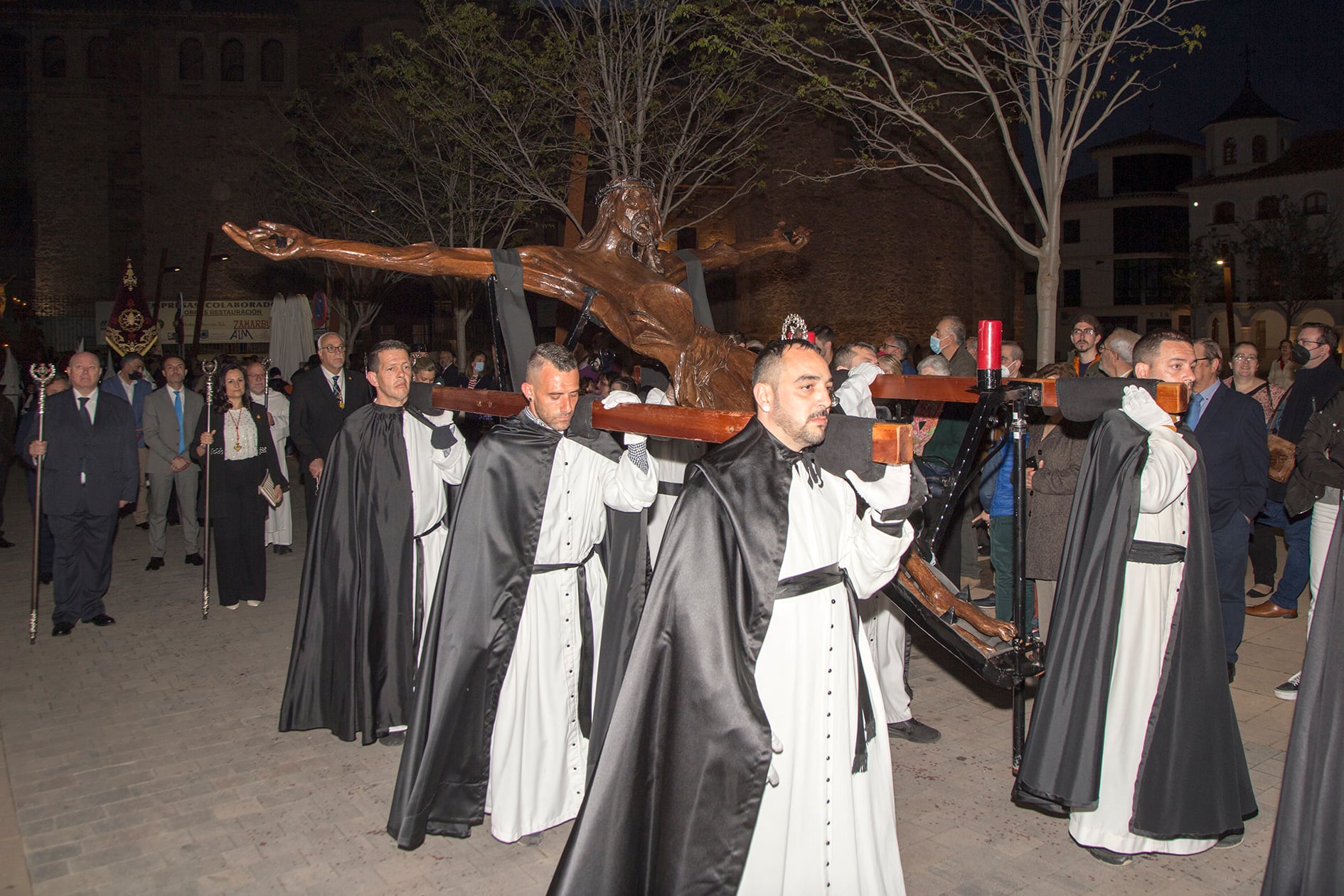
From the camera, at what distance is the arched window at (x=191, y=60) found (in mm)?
33469

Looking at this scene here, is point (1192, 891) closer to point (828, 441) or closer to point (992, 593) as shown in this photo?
point (828, 441)

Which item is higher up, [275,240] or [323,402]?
[275,240]

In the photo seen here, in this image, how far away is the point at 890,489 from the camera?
292 centimetres

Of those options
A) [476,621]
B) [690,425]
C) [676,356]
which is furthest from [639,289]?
[476,621]

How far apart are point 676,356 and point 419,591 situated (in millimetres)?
2181

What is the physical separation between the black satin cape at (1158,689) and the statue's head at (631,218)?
2118mm

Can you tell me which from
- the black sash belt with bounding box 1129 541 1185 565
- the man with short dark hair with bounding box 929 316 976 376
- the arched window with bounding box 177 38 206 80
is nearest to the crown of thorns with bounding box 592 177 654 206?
the black sash belt with bounding box 1129 541 1185 565

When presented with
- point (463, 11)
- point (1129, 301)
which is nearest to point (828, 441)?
point (463, 11)

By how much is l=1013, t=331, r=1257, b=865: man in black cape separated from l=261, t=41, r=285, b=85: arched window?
1377 inches

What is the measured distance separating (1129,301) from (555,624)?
192 ft

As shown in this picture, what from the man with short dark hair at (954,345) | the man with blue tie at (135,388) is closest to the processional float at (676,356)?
the man with short dark hair at (954,345)

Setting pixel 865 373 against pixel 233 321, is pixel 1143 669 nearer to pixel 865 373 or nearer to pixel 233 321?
pixel 865 373

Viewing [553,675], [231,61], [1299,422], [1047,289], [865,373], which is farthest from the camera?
[231,61]

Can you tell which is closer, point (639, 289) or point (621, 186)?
point (639, 289)
